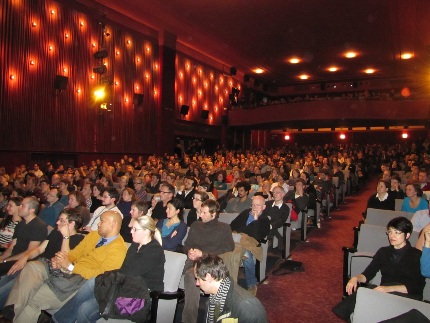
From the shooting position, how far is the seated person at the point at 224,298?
2059mm

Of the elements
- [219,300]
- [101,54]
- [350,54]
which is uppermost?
[350,54]

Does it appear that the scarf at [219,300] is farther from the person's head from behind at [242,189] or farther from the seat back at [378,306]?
the person's head from behind at [242,189]

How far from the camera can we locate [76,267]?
314cm

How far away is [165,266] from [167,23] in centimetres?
1411

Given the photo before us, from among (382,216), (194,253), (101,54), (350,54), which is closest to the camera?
(194,253)

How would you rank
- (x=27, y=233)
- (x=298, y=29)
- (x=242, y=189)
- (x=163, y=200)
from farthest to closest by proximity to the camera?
(x=298, y=29) → (x=242, y=189) → (x=163, y=200) → (x=27, y=233)

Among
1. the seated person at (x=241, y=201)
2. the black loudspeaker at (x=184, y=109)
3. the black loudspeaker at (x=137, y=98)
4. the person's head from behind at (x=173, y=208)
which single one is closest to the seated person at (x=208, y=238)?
the person's head from behind at (x=173, y=208)

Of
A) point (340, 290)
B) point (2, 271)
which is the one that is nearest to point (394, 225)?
point (340, 290)

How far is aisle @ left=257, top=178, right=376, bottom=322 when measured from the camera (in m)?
3.59

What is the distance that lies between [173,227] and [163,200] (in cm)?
107

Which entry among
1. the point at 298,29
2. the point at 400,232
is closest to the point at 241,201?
the point at 400,232

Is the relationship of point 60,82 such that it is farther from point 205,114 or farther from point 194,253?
Answer: point 194,253

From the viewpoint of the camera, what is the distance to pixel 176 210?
421 centimetres

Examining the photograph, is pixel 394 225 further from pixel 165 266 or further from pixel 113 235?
pixel 113 235
